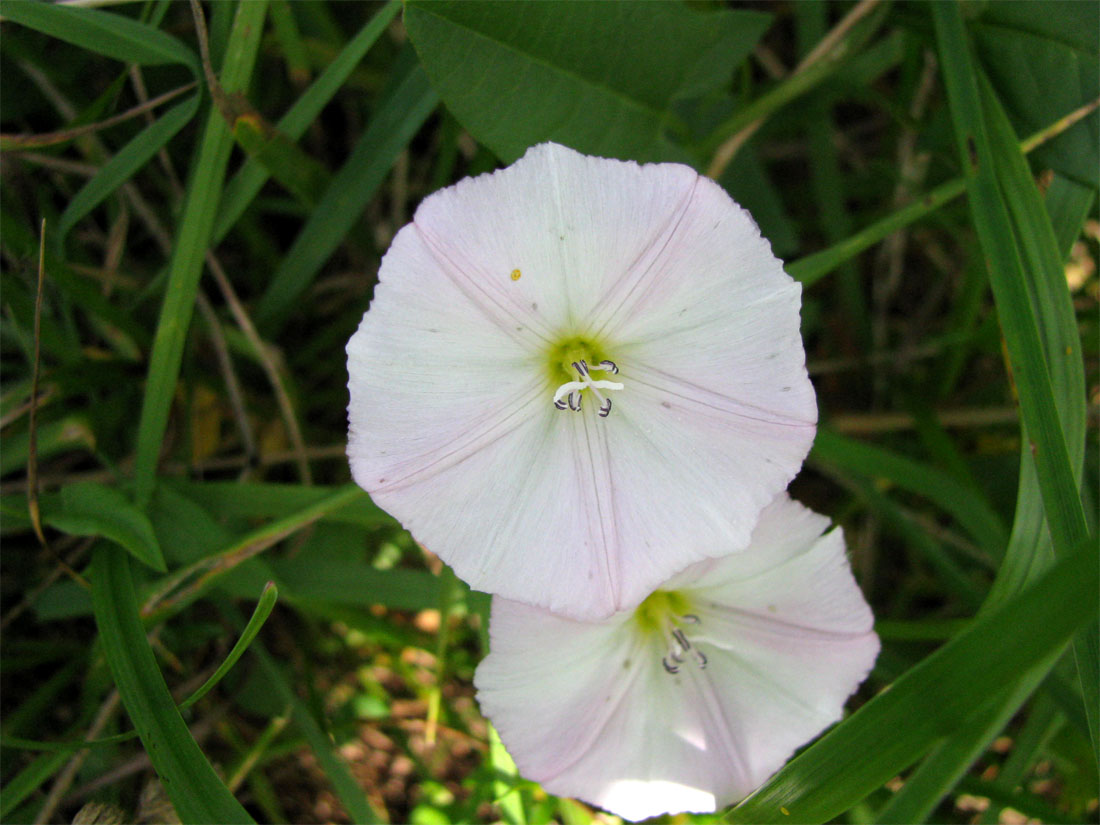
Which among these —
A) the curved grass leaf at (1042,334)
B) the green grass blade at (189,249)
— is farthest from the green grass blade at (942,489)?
the green grass blade at (189,249)

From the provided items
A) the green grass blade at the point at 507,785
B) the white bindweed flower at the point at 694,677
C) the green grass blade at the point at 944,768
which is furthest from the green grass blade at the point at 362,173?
the green grass blade at the point at 944,768

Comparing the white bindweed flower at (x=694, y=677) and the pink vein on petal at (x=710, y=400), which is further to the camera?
the white bindweed flower at (x=694, y=677)

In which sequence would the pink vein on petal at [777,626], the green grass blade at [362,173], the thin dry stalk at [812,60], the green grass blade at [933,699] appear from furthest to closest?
the thin dry stalk at [812,60] → the green grass blade at [362,173] → the pink vein on petal at [777,626] → the green grass blade at [933,699]

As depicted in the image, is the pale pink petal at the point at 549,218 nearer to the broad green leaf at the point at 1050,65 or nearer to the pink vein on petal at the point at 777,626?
the pink vein on petal at the point at 777,626

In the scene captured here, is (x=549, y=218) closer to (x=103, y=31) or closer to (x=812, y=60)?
(x=103, y=31)

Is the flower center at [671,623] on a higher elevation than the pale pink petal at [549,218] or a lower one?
lower

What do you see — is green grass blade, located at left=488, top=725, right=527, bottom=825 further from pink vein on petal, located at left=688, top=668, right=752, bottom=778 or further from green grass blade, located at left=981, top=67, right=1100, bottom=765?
green grass blade, located at left=981, top=67, right=1100, bottom=765

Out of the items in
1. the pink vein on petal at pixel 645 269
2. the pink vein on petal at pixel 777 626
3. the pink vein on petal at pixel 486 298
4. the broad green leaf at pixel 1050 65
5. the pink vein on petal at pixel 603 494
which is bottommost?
the pink vein on petal at pixel 777 626

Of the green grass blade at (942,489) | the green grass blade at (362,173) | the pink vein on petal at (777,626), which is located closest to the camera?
the pink vein on petal at (777,626)

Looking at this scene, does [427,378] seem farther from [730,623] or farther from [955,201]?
[955,201]
